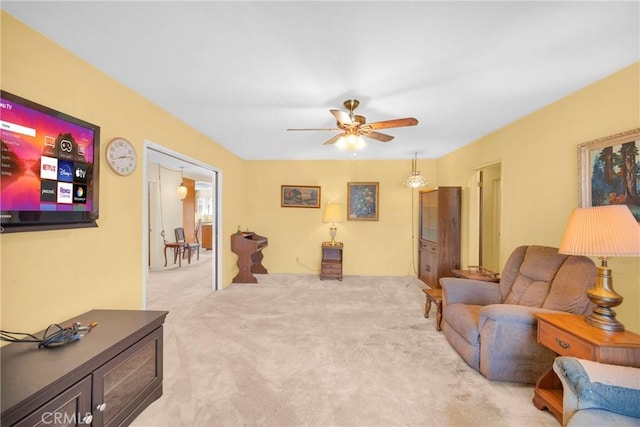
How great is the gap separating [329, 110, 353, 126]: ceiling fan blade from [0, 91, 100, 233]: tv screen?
1.79 metres

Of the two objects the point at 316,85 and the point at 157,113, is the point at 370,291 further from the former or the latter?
the point at 157,113

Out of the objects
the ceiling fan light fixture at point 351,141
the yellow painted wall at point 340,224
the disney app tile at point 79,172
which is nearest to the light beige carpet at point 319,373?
the disney app tile at point 79,172

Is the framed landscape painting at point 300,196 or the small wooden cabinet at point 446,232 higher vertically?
the framed landscape painting at point 300,196

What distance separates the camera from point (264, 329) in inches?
110

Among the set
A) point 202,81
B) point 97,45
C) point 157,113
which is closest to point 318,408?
point 202,81

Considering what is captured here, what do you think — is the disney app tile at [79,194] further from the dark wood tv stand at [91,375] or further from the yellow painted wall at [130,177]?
the dark wood tv stand at [91,375]

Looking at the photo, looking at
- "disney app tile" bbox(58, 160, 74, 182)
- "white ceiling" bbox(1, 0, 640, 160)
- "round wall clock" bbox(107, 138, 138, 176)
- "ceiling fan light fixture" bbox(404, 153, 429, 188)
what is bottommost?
"disney app tile" bbox(58, 160, 74, 182)

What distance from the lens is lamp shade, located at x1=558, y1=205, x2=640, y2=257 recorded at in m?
1.39

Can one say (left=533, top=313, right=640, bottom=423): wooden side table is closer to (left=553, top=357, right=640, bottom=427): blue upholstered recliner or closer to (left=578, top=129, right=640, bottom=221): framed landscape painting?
(left=553, top=357, right=640, bottom=427): blue upholstered recliner

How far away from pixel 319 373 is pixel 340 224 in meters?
3.44

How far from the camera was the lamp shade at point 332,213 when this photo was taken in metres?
4.87

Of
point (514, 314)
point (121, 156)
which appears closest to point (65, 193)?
point (121, 156)

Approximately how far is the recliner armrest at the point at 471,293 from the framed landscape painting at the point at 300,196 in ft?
10.3

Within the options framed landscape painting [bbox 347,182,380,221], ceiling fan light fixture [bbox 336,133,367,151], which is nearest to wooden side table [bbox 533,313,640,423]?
ceiling fan light fixture [bbox 336,133,367,151]
